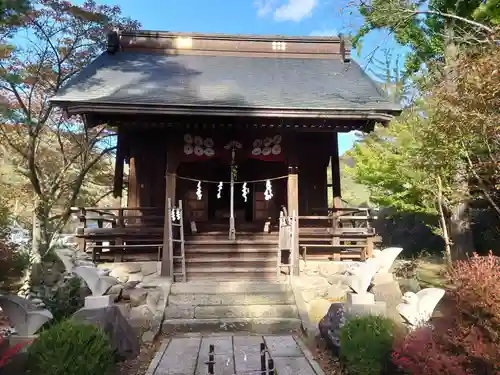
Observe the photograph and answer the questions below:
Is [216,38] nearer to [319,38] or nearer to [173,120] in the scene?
[319,38]

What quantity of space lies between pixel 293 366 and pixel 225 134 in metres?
5.95

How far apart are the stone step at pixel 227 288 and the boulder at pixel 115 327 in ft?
6.54

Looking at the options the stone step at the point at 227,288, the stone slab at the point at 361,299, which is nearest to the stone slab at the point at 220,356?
the stone step at the point at 227,288

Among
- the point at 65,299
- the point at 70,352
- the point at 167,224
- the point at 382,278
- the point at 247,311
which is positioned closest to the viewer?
the point at 70,352

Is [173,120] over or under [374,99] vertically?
under

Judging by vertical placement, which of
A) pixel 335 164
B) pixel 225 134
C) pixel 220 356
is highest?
pixel 225 134

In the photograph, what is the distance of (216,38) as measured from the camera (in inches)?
516

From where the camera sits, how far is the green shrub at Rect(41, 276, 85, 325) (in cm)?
669

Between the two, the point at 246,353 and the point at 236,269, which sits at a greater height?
the point at 236,269

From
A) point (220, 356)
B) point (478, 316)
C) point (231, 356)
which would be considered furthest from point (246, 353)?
point (478, 316)

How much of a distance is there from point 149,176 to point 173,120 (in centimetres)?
321

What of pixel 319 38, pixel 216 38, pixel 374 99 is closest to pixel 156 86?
pixel 216 38

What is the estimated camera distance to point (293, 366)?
16.9 feet

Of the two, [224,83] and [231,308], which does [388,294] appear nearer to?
[231,308]
